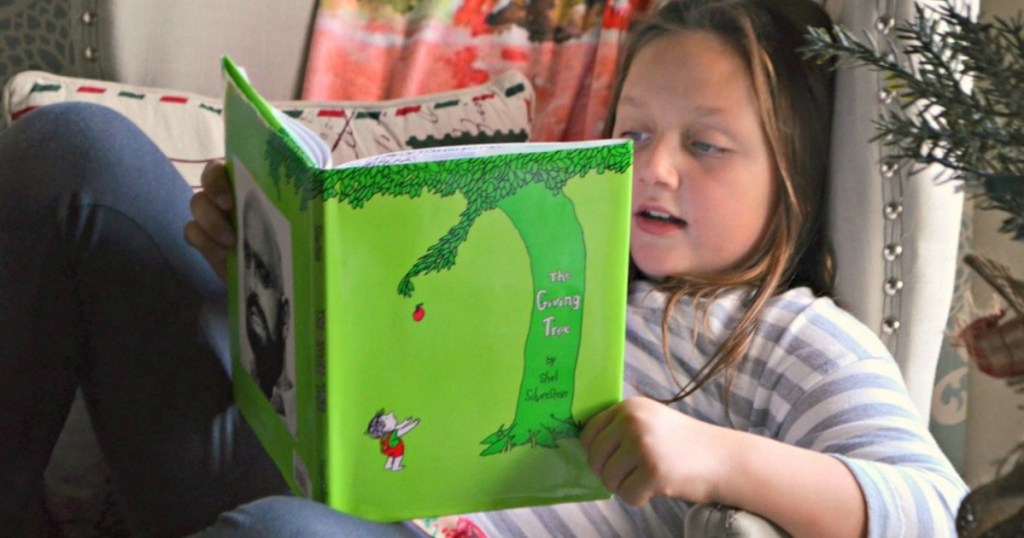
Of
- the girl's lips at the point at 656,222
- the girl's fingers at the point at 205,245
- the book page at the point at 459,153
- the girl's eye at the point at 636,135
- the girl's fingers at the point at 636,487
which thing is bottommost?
the girl's fingers at the point at 636,487

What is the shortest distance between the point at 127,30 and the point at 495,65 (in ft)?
1.43

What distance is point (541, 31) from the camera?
1.51 meters

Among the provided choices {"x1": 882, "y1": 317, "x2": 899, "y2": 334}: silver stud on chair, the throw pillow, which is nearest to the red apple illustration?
{"x1": 882, "y1": 317, "x2": 899, "y2": 334}: silver stud on chair

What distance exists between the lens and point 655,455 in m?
0.82

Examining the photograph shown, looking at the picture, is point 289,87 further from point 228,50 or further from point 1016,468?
point 1016,468

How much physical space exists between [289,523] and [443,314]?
0.19 meters

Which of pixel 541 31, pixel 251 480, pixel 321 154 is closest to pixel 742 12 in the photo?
pixel 541 31

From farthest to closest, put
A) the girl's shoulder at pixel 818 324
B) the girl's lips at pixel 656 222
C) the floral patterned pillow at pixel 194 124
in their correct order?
the floral patterned pillow at pixel 194 124 → the girl's lips at pixel 656 222 → the girl's shoulder at pixel 818 324

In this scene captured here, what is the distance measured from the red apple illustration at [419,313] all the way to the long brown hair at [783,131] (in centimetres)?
34

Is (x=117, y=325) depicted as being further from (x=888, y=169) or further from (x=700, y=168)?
(x=888, y=169)

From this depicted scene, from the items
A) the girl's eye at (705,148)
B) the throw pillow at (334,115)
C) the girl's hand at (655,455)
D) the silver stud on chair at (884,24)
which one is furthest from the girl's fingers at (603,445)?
the throw pillow at (334,115)

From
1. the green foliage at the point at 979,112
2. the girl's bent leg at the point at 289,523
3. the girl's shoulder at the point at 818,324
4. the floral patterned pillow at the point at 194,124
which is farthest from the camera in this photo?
the floral patterned pillow at the point at 194,124

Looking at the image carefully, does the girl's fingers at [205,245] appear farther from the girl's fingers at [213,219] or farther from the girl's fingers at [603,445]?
the girl's fingers at [603,445]

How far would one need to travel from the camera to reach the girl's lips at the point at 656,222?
1.11 metres
